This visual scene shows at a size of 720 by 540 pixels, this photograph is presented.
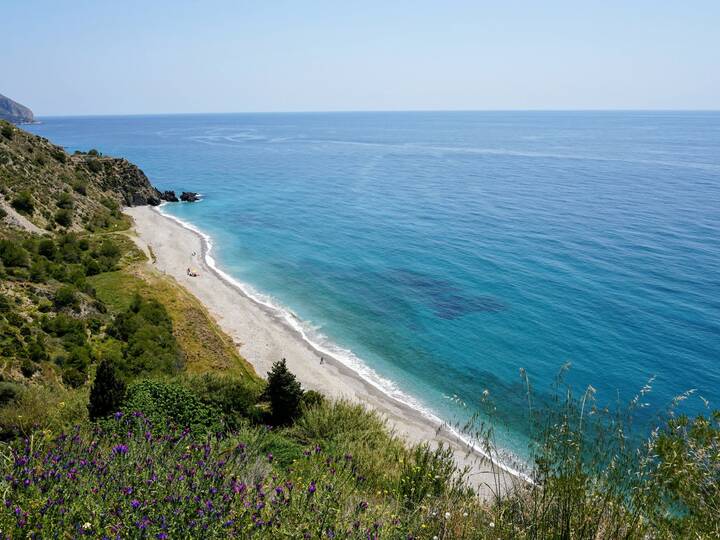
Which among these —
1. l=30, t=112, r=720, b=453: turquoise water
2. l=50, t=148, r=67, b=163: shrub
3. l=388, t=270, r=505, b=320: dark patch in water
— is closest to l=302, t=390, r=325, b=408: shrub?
l=30, t=112, r=720, b=453: turquoise water

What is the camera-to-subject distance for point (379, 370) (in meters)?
39.1

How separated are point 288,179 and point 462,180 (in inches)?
1605

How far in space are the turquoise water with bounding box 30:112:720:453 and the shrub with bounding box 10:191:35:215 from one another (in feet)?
71.5

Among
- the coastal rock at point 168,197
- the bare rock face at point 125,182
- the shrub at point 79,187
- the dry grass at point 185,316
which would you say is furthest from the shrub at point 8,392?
the coastal rock at point 168,197

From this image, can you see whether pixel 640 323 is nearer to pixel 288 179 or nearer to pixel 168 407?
pixel 168 407

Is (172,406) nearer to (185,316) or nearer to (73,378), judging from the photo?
(73,378)

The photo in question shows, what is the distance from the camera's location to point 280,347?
41.4 meters

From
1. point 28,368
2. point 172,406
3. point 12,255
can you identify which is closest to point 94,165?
point 12,255

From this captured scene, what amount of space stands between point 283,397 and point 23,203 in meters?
47.1

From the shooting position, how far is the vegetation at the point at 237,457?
25.5 feet

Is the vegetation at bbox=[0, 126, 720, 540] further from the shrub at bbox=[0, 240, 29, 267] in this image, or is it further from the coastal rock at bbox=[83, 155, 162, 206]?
the coastal rock at bbox=[83, 155, 162, 206]

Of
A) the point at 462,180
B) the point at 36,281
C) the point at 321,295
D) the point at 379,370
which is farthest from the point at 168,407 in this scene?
the point at 462,180

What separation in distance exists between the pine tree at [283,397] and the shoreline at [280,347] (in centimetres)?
270

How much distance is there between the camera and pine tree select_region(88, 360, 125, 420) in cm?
1789
